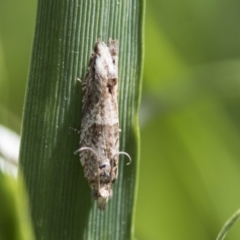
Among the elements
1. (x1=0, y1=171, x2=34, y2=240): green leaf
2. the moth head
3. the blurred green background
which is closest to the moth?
the moth head

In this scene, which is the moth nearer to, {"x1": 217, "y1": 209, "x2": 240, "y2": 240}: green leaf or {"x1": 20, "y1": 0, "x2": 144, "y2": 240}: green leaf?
{"x1": 20, "y1": 0, "x2": 144, "y2": 240}: green leaf

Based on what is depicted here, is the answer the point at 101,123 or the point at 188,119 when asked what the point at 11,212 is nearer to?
the point at 101,123

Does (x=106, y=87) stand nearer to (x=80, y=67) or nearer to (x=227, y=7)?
(x=80, y=67)

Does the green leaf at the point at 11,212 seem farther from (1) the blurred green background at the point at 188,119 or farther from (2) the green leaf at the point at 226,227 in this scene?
(1) the blurred green background at the point at 188,119

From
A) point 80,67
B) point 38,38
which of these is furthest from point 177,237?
point 38,38

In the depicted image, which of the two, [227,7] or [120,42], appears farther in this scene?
[227,7]

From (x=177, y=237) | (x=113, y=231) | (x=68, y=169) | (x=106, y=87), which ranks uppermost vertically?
(x=106, y=87)
